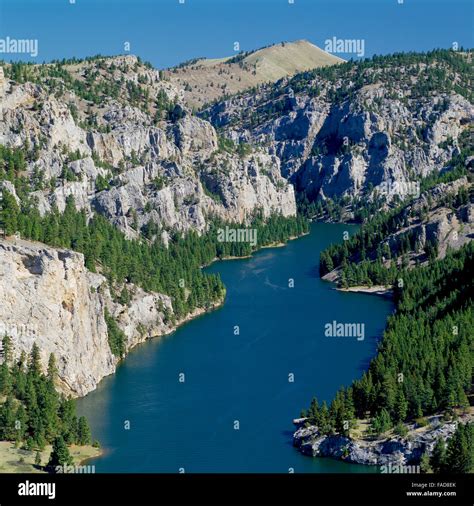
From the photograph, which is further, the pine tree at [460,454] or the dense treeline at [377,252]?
the dense treeline at [377,252]

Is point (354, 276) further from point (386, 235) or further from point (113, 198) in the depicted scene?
point (113, 198)

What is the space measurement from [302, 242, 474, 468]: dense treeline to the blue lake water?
17.6ft

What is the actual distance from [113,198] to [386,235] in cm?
5687

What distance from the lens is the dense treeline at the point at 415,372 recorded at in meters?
89.4

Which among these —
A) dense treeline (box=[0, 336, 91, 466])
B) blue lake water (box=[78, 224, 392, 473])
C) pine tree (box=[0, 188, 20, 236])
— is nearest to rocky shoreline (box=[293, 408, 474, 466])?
blue lake water (box=[78, 224, 392, 473])

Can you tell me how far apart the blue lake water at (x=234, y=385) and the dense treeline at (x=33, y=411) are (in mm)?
3749

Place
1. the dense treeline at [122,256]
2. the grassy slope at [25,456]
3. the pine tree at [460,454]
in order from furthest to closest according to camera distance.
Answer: the dense treeline at [122,256] → the grassy slope at [25,456] → the pine tree at [460,454]

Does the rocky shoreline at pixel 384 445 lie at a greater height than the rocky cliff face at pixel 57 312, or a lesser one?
lesser

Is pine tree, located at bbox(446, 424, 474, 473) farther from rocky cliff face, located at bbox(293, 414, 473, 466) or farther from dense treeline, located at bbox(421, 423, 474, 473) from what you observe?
rocky cliff face, located at bbox(293, 414, 473, 466)

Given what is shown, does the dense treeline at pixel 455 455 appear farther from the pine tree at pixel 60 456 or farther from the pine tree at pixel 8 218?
the pine tree at pixel 8 218

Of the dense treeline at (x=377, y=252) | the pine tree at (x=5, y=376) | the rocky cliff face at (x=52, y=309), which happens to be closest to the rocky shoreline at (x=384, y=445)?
the pine tree at (x=5, y=376)

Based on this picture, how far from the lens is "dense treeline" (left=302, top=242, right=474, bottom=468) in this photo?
89.4 meters
